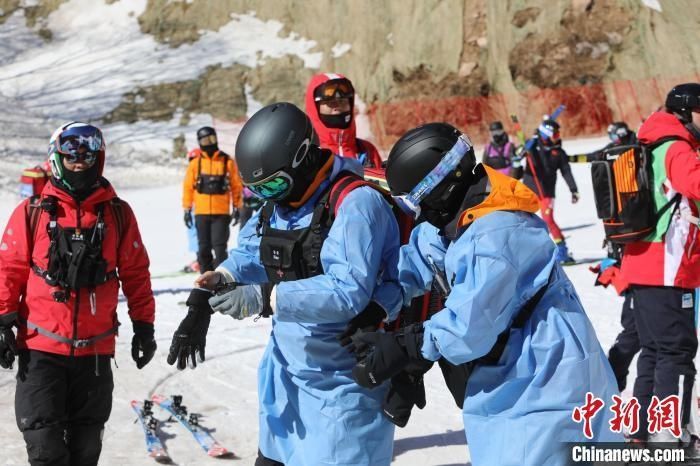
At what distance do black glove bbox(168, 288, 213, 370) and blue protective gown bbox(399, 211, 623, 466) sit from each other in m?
1.11

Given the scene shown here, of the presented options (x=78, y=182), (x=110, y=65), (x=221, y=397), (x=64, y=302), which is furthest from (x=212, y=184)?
(x=110, y=65)

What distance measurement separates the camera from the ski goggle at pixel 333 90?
5.58m

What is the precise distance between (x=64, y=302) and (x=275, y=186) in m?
1.50

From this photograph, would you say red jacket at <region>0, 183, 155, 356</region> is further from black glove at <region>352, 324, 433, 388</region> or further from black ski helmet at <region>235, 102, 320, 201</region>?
A: black glove at <region>352, 324, 433, 388</region>

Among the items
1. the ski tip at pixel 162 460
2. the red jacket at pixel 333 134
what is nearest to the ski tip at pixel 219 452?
the ski tip at pixel 162 460

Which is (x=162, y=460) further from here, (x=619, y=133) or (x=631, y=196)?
(x=619, y=133)

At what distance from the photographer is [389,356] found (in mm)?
3010

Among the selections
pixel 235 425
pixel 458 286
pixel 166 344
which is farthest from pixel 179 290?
pixel 458 286

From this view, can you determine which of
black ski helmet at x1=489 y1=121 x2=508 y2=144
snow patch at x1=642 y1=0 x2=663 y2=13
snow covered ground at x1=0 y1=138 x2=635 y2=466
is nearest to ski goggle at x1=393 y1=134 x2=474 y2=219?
snow covered ground at x1=0 y1=138 x2=635 y2=466

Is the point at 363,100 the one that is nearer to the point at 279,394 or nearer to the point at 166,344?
the point at 166,344

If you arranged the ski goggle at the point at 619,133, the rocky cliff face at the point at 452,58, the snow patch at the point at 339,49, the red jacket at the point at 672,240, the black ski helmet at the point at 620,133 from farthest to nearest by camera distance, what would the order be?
the snow patch at the point at 339,49
the rocky cliff face at the point at 452,58
the ski goggle at the point at 619,133
the black ski helmet at the point at 620,133
the red jacket at the point at 672,240

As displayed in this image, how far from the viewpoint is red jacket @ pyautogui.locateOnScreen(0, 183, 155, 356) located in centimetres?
441

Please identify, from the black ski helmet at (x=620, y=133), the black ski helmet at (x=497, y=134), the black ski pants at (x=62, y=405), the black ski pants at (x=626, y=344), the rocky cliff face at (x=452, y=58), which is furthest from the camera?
the rocky cliff face at (x=452, y=58)

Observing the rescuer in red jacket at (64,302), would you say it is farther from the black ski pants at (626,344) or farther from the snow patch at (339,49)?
the snow patch at (339,49)
